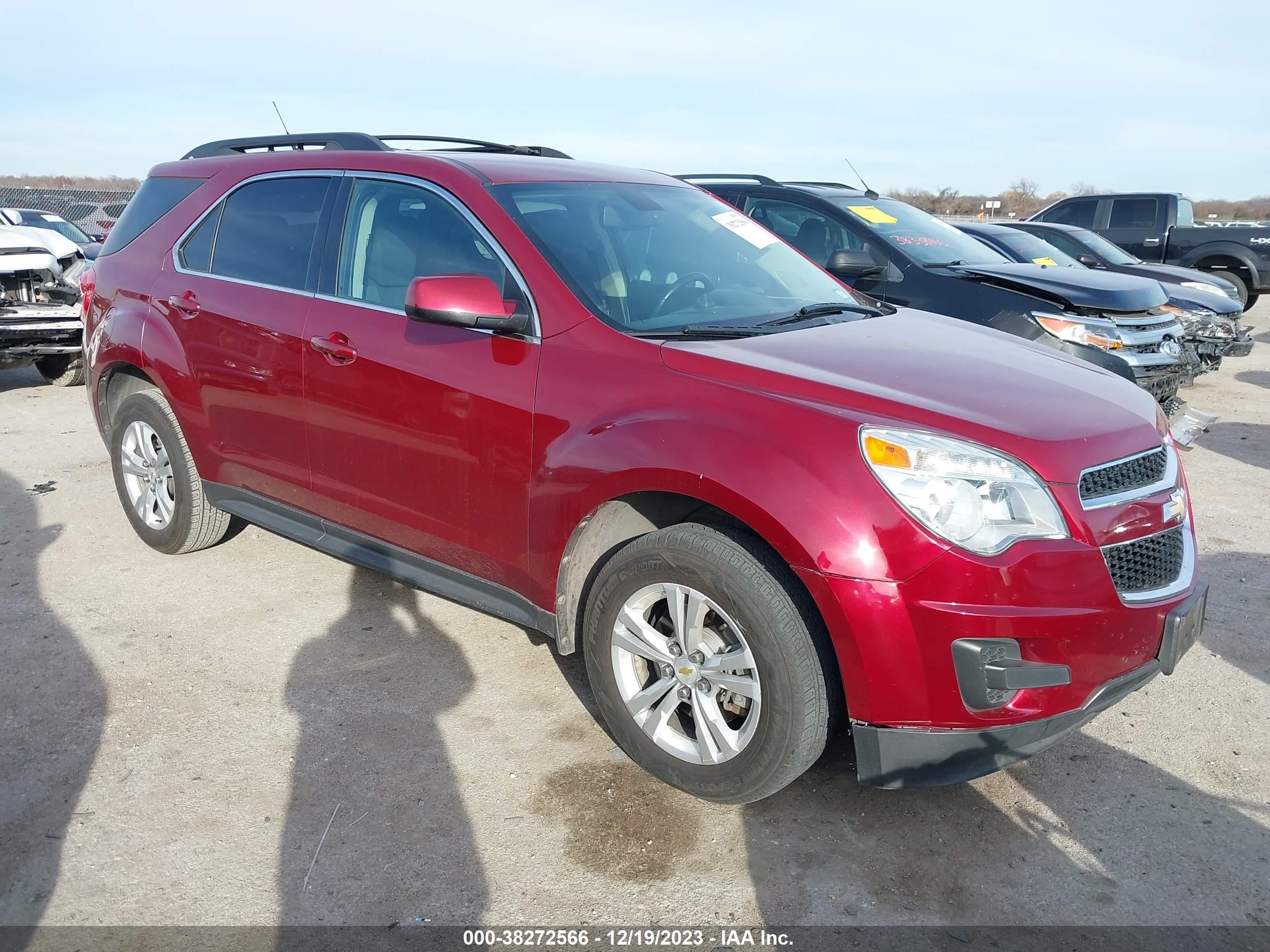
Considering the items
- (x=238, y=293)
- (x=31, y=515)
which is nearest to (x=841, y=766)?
(x=238, y=293)

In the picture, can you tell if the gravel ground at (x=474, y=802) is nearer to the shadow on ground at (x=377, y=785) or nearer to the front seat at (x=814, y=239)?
the shadow on ground at (x=377, y=785)

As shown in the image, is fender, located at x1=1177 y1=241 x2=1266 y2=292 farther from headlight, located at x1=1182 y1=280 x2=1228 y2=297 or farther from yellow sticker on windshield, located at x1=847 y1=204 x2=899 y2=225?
yellow sticker on windshield, located at x1=847 y1=204 x2=899 y2=225

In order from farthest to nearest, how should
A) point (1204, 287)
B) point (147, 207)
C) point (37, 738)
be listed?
point (1204, 287) < point (147, 207) < point (37, 738)

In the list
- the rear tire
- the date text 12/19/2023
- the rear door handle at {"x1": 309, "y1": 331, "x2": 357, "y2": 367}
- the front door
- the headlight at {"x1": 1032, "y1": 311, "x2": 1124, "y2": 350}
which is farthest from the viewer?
the rear tire

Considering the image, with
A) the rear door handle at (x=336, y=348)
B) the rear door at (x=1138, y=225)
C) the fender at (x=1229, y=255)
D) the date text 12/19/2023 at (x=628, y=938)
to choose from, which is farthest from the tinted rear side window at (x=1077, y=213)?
the date text 12/19/2023 at (x=628, y=938)

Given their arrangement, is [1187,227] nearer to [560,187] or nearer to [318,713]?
[560,187]

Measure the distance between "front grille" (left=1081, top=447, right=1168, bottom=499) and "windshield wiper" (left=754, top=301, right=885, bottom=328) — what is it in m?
1.14

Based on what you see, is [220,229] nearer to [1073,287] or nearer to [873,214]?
[873,214]

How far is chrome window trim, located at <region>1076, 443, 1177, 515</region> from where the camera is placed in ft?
8.52

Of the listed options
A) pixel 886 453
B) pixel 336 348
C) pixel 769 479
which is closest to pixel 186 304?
pixel 336 348

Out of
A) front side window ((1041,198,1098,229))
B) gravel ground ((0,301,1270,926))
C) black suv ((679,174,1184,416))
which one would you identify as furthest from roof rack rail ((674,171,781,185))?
front side window ((1041,198,1098,229))

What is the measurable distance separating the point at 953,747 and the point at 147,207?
428 cm

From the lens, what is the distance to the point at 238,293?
410 cm

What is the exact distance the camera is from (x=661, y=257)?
3625 millimetres
